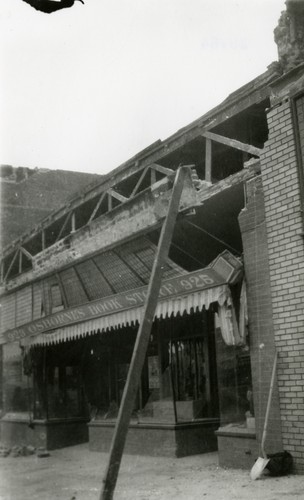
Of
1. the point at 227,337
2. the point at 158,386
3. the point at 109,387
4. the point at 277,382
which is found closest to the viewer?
the point at 277,382

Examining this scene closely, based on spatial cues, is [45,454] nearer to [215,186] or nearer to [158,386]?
[158,386]

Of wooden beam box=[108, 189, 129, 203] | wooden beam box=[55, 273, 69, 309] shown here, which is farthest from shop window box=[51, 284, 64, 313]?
wooden beam box=[108, 189, 129, 203]

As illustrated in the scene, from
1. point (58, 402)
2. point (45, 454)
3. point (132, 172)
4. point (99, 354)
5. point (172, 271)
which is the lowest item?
point (45, 454)

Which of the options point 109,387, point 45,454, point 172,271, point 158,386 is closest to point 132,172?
point 172,271

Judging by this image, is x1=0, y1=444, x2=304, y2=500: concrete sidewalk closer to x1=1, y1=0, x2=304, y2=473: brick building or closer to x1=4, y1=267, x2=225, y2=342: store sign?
x1=1, y1=0, x2=304, y2=473: brick building

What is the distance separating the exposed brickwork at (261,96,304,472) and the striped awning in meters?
0.88

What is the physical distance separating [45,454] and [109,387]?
81.6 inches

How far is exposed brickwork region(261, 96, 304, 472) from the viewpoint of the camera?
7.02 m

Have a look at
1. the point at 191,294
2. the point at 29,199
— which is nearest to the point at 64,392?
the point at 191,294

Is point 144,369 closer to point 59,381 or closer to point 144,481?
point 59,381

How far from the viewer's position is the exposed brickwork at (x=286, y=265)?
23.0 ft

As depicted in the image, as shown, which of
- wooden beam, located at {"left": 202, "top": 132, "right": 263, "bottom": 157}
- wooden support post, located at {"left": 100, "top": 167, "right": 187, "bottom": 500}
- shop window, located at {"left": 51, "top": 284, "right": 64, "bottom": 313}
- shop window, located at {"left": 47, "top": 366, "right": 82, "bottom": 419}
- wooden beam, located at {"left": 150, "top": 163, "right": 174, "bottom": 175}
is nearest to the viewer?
wooden support post, located at {"left": 100, "top": 167, "right": 187, "bottom": 500}

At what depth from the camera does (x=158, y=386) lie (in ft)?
36.8

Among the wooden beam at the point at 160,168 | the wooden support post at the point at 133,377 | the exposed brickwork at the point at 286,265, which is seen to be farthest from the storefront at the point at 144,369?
the wooden support post at the point at 133,377
